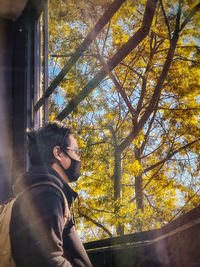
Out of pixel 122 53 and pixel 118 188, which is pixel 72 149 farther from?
pixel 118 188

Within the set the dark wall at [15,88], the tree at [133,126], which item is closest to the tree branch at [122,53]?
the dark wall at [15,88]

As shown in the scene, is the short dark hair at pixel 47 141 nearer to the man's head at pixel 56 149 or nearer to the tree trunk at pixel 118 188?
the man's head at pixel 56 149

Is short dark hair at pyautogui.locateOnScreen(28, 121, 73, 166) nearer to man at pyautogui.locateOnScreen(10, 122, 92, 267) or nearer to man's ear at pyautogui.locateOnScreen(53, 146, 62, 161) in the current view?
man's ear at pyautogui.locateOnScreen(53, 146, 62, 161)

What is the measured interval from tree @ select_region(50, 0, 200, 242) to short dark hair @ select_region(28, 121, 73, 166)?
15.6 feet

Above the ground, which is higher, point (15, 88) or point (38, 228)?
point (15, 88)

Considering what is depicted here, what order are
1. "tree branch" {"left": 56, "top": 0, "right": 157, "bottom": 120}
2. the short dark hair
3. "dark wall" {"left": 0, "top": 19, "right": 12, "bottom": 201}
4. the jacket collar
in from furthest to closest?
"dark wall" {"left": 0, "top": 19, "right": 12, "bottom": 201}, "tree branch" {"left": 56, "top": 0, "right": 157, "bottom": 120}, the short dark hair, the jacket collar

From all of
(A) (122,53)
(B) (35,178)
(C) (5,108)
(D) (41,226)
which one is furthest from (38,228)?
(C) (5,108)

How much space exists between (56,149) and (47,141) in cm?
7

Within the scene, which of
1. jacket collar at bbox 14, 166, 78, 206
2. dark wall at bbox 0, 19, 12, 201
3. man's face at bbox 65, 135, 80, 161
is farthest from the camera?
dark wall at bbox 0, 19, 12, 201

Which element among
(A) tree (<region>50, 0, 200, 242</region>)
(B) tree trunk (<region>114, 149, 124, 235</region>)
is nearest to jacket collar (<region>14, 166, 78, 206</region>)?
(A) tree (<region>50, 0, 200, 242</region>)

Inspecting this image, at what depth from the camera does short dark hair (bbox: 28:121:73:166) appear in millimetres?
1611

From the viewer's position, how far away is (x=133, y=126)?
7066 mm

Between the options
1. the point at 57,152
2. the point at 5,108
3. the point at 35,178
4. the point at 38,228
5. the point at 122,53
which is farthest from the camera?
the point at 5,108

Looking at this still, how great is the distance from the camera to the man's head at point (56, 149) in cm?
162
